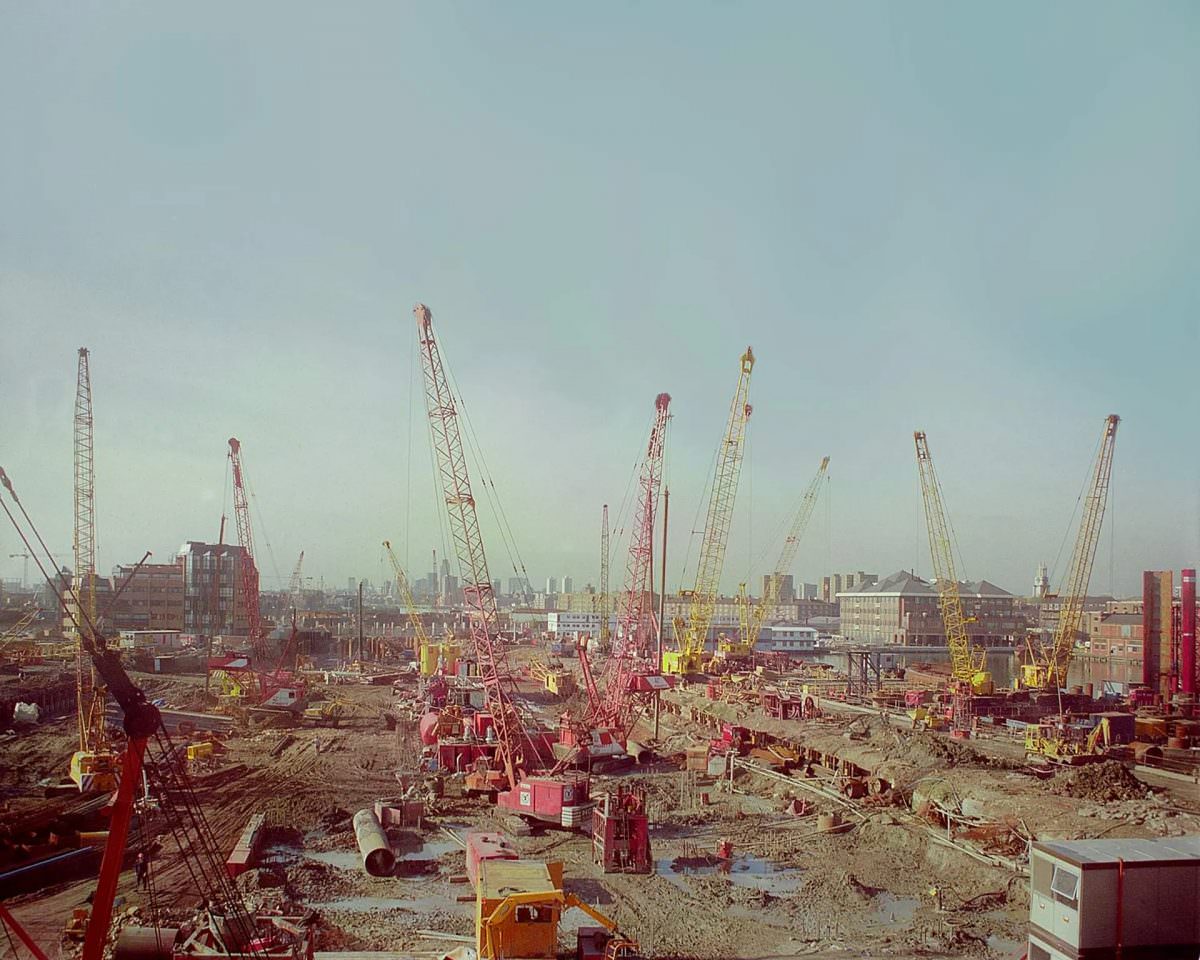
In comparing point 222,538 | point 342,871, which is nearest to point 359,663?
point 222,538

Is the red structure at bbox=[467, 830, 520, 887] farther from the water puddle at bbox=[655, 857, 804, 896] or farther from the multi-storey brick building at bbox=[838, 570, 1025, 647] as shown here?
the multi-storey brick building at bbox=[838, 570, 1025, 647]

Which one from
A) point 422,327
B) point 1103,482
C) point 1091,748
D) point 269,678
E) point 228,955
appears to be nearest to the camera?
point 228,955

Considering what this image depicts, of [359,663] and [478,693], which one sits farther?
[359,663]

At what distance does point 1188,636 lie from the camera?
37281mm

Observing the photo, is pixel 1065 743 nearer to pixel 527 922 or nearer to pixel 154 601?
pixel 527 922

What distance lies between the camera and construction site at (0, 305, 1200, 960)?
11.6 metres

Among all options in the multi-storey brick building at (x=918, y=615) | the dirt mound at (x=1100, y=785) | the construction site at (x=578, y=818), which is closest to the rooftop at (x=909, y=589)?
the multi-storey brick building at (x=918, y=615)

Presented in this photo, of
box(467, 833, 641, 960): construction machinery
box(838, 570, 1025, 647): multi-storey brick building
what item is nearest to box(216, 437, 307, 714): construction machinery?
box(467, 833, 641, 960): construction machinery

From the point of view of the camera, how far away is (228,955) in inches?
422

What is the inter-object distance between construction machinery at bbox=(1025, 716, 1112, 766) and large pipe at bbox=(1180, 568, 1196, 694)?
727cm

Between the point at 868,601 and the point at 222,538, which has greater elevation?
the point at 222,538

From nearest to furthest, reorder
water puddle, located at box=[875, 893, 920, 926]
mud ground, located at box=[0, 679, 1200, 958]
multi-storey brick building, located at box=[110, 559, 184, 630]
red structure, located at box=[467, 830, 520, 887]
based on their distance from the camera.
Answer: mud ground, located at box=[0, 679, 1200, 958] < water puddle, located at box=[875, 893, 920, 926] < red structure, located at box=[467, 830, 520, 887] < multi-storey brick building, located at box=[110, 559, 184, 630]

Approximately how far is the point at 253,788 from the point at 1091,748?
25.8 metres

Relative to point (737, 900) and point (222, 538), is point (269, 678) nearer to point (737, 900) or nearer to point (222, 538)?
point (222, 538)
